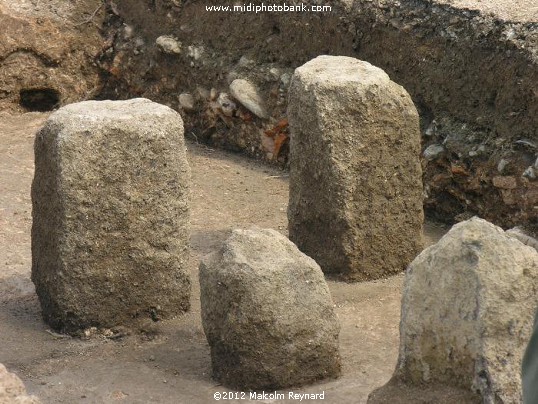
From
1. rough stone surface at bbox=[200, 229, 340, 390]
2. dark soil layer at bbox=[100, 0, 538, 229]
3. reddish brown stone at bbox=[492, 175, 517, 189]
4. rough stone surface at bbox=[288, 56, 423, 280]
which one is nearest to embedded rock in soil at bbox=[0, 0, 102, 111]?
dark soil layer at bbox=[100, 0, 538, 229]

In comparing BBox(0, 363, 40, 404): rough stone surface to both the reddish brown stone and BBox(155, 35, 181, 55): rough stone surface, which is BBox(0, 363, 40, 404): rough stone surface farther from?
BBox(155, 35, 181, 55): rough stone surface

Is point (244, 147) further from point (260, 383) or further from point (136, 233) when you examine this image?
point (260, 383)

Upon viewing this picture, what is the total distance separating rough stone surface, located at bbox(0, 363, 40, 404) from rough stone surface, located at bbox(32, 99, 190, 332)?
2.16 m

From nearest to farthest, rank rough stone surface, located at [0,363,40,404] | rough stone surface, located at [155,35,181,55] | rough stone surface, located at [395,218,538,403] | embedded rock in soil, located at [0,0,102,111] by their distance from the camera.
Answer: rough stone surface, located at [0,363,40,404] → rough stone surface, located at [395,218,538,403] → rough stone surface, located at [155,35,181,55] → embedded rock in soil, located at [0,0,102,111]

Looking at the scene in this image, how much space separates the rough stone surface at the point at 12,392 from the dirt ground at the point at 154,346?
5.61ft

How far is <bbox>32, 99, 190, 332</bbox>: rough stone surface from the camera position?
5.20m

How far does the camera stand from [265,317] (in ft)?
15.5

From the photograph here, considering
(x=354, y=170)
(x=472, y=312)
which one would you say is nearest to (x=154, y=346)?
(x=354, y=170)

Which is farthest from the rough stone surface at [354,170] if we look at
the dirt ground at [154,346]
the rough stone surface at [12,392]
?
the rough stone surface at [12,392]

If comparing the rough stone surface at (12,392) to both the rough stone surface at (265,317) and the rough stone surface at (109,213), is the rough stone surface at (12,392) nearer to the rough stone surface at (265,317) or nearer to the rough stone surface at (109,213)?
the rough stone surface at (265,317)

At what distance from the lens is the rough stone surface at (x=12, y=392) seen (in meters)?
2.95

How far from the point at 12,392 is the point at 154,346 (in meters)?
2.30

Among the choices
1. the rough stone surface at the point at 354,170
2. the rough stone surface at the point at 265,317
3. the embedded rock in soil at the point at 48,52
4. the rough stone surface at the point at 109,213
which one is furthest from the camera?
the embedded rock in soil at the point at 48,52

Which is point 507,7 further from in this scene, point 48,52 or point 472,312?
point 48,52
